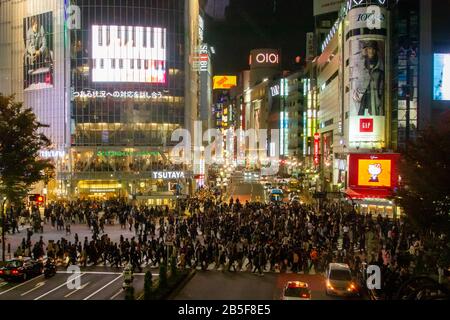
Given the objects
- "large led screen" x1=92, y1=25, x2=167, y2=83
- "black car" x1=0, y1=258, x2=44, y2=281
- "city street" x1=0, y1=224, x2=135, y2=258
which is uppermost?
"large led screen" x1=92, y1=25, x2=167, y2=83

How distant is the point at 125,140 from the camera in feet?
203

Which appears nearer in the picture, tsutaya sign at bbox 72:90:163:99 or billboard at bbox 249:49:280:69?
tsutaya sign at bbox 72:90:163:99

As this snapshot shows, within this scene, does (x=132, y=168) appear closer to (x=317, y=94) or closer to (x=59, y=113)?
(x=59, y=113)

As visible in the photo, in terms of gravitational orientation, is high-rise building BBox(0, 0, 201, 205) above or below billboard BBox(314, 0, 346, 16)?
below

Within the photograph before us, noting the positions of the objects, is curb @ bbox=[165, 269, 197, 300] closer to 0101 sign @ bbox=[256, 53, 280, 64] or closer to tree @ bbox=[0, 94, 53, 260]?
tree @ bbox=[0, 94, 53, 260]

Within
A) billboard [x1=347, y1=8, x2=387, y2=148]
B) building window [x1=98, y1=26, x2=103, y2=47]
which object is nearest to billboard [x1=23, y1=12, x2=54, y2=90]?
building window [x1=98, y1=26, x2=103, y2=47]

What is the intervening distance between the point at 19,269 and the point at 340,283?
1139 cm

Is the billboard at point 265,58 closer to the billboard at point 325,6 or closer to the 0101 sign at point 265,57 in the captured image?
the 0101 sign at point 265,57

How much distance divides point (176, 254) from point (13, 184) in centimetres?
905

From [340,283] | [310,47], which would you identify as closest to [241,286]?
[340,283]

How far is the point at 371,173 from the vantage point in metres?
45.7

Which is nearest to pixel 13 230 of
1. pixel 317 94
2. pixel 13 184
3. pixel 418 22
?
pixel 13 184

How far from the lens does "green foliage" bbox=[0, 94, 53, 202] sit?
25438 millimetres

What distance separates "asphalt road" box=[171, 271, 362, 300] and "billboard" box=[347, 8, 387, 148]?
3080 cm
